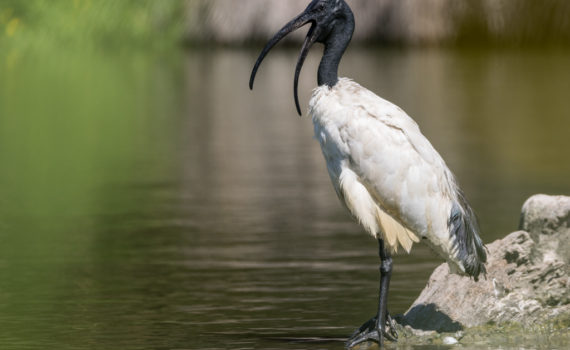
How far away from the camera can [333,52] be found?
7.79 metres

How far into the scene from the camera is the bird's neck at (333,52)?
7.64m

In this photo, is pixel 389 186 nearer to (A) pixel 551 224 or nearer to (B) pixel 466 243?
(B) pixel 466 243

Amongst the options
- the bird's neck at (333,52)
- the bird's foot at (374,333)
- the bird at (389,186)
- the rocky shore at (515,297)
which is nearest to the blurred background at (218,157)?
the bird's foot at (374,333)

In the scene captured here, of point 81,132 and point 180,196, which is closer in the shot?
point 180,196

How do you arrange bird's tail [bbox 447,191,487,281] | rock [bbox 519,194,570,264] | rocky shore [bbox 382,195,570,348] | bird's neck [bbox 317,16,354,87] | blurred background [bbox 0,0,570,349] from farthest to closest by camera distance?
blurred background [bbox 0,0,570,349]
bird's neck [bbox 317,16,354,87]
rock [bbox 519,194,570,264]
rocky shore [bbox 382,195,570,348]
bird's tail [bbox 447,191,487,281]

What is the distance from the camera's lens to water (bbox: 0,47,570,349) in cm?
805

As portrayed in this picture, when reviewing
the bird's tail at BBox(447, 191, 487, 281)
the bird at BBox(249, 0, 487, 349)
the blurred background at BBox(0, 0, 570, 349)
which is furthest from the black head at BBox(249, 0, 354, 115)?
the blurred background at BBox(0, 0, 570, 349)

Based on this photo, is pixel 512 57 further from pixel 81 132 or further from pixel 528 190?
pixel 528 190

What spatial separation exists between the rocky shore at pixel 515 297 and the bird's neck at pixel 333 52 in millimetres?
1179

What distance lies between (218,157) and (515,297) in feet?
27.0

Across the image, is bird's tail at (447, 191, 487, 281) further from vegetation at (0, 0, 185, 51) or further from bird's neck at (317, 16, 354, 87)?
vegetation at (0, 0, 185, 51)

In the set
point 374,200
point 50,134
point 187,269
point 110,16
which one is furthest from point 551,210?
point 110,16

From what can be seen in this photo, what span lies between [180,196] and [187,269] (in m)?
3.32

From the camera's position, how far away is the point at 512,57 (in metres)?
30.1
